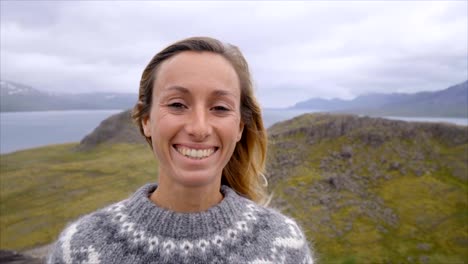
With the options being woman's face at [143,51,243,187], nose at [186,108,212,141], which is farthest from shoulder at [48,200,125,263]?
nose at [186,108,212,141]

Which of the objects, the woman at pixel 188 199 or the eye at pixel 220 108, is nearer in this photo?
the woman at pixel 188 199

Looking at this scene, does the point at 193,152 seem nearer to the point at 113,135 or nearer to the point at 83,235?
the point at 83,235

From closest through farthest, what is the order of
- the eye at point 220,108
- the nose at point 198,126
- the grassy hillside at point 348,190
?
the nose at point 198,126 → the eye at point 220,108 → the grassy hillside at point 348,190

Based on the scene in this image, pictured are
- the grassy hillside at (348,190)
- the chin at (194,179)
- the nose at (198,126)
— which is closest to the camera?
the nose at (198,126)

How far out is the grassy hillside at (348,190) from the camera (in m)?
34.8

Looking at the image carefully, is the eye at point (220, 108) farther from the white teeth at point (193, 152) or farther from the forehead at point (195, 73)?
the white teeth at point (193, 152)

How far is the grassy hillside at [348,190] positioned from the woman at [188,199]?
29.9m

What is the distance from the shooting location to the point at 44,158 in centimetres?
7938

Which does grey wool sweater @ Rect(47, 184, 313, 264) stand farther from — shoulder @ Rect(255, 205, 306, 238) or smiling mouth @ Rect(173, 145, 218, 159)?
smiling mouth @ Rect(173, 145, 218, 159)

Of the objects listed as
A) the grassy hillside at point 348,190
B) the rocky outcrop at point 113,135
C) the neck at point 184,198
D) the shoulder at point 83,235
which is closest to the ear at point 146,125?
the neck at point 184,198

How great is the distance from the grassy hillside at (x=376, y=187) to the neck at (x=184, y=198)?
29.8 m

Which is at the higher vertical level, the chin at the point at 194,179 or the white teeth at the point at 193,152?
the white teeth at the point at 193,152

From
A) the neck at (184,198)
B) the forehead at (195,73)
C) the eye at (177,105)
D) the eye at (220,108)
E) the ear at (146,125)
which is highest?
the forehead at (195,73)

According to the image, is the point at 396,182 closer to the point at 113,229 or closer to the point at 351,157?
the point at 351,157
